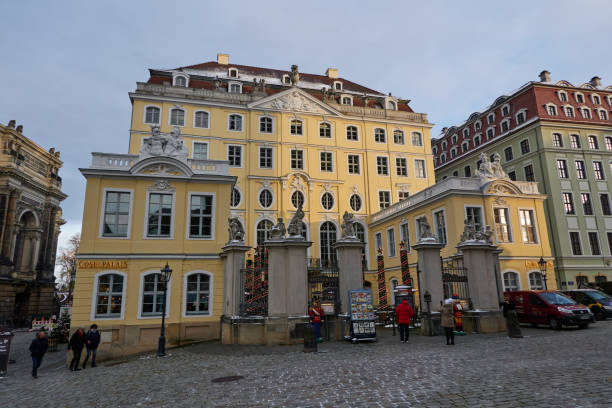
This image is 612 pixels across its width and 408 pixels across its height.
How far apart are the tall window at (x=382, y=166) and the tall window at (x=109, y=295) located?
88.3ft

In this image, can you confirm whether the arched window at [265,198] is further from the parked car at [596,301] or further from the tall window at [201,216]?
the parked car at [596,301]

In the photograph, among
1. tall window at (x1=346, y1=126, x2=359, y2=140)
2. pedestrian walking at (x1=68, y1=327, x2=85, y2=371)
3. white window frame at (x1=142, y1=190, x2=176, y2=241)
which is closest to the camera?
pedestrian walking at (x1=68, y1=327, x2=85, y2=371)

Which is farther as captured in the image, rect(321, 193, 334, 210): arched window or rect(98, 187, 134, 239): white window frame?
rect(321, 193, 334, 210): arched window

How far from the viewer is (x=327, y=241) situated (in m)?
35.6

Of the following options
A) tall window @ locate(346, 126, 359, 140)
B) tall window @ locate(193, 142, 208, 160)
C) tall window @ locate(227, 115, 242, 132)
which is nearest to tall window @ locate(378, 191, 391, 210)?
tall window @ locate(346, 126, 359, 140)

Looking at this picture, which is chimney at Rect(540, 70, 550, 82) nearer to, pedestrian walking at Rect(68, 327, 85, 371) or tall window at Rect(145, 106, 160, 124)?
tall window at Rect(145, 106, 160, 124)

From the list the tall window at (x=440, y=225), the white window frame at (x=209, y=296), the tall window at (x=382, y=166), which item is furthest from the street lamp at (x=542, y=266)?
the white window frame at (x=209, y=296)

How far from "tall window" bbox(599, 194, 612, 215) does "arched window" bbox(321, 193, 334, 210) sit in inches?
1040

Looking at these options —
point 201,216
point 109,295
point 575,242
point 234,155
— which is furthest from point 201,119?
point 575,242

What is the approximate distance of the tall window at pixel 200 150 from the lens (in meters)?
34.3

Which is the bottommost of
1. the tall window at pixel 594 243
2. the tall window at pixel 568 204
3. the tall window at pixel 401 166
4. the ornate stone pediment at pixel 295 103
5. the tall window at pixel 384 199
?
the tall window at pixel 594 243

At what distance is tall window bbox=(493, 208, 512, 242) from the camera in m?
27.4

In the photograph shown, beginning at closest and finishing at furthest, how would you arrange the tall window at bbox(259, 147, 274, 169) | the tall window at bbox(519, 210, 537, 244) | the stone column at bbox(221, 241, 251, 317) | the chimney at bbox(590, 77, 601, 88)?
the stone column at bbox(221, 241, 251, 317) → the tall window at bbox(519, 210, 537, 244) → the tall window at bbox(259, 147, 274, 169) → the chimney at bbox(590, 77, 601, 88)

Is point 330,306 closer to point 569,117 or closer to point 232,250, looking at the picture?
point 232,250
